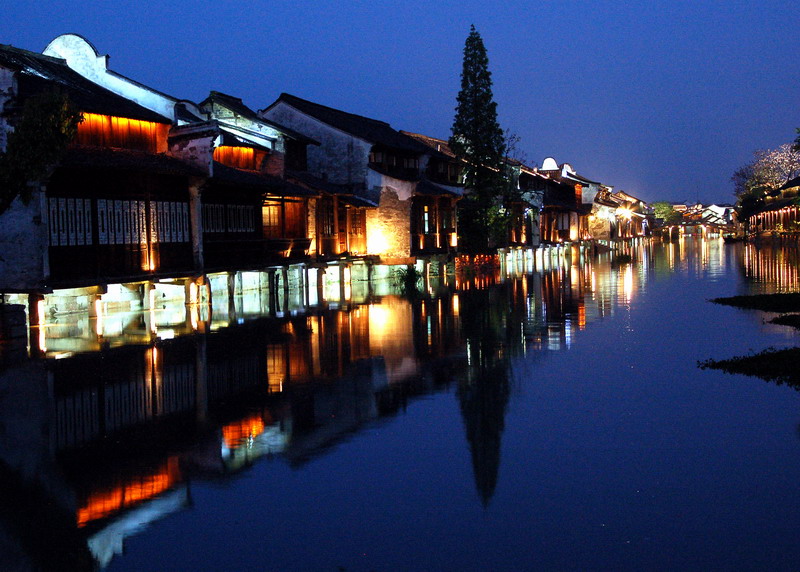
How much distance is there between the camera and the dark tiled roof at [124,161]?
23.5 meters

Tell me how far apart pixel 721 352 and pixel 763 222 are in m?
98.4

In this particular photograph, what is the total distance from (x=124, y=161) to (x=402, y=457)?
18258 mm

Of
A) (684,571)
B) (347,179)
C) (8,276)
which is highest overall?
(347,179)

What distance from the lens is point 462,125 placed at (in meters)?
53.8

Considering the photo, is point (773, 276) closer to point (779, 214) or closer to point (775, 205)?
point (775, 205)

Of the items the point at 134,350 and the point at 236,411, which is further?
the point at 134,350

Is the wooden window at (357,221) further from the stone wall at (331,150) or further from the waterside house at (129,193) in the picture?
the waterside house at (129,193)

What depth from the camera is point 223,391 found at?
1407cm

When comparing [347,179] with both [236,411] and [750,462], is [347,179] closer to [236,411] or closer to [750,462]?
[236,411]

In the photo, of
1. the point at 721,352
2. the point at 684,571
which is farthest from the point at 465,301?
the point at 684,571

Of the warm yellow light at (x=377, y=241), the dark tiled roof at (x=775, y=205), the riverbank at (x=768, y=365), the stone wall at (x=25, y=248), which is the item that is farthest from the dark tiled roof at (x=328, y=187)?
the dark tiled roof at (x=775, y=205)

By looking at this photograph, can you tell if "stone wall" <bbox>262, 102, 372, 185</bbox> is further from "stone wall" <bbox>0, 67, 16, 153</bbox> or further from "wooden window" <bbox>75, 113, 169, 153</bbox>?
"stone wall" <bbox>0, 67, 16, 153</bbox>

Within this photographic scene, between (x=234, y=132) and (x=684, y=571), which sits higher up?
(x=234, y=132)

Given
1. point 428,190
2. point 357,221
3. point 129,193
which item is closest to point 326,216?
point 357,221
